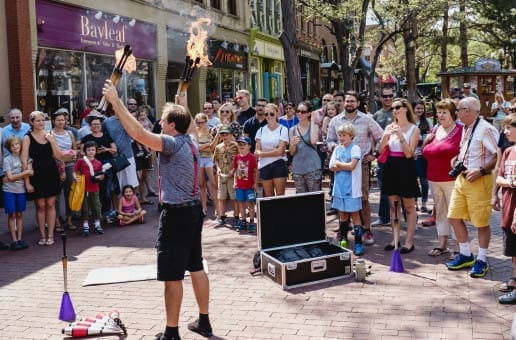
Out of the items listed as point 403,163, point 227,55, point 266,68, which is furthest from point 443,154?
point 266,68

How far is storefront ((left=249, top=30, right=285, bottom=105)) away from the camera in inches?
1122

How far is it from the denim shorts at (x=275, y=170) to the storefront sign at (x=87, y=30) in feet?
25.0

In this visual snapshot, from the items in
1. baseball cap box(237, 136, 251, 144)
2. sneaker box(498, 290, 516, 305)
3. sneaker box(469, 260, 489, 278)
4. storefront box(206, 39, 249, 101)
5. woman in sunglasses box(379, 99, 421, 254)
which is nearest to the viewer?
sneaker box(498, 290, 516, 305)

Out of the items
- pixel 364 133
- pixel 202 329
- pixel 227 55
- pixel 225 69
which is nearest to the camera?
pixel 202 329

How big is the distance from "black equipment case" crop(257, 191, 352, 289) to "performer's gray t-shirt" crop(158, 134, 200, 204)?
187 centimetres

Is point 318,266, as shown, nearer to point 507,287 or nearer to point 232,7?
point 507,287

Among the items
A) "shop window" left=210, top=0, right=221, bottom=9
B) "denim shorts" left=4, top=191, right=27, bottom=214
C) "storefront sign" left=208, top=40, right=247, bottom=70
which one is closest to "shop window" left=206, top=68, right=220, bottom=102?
"storefront sign" left=208, top=40, right=247, bottom=70

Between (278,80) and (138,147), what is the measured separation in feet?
72.5

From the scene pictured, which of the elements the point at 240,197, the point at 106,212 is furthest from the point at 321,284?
the point at 106,212

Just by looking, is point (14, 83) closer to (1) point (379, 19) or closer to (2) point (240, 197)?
(2) point (240, 197)

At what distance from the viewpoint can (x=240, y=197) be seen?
9.05m

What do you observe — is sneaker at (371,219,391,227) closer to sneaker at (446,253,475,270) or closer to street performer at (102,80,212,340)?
sneaker at (446,253,475,270)

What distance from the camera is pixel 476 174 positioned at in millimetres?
6188

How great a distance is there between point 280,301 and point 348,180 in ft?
7.19
